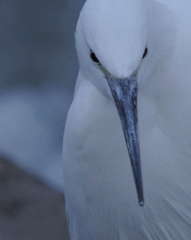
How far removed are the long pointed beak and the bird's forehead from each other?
38mm

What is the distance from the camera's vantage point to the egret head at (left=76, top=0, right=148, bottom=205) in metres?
1.06

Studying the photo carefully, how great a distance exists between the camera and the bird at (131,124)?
108 cm

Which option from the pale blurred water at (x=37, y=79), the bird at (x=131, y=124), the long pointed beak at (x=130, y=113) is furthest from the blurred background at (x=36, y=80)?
the long pointed beak at (x=130, y=113)

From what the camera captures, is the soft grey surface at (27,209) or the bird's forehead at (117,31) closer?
the bird's forehead at (117,31)

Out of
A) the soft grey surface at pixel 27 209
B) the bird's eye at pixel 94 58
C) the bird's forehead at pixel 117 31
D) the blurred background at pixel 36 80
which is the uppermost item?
the bird's forehead at pixel 117 31

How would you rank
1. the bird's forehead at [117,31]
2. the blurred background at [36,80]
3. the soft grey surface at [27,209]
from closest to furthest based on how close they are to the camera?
the bird's forehead at [117,31], the soft grey surface at [27,209], the blurred background at [36,80]

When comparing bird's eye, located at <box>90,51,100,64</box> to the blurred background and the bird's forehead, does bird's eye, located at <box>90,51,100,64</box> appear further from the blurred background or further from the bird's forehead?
the blurred background

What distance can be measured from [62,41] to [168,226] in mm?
1996

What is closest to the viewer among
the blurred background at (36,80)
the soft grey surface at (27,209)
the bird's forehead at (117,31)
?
the bird's forehead at (117,31)

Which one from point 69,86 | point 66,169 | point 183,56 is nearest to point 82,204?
point 66,169

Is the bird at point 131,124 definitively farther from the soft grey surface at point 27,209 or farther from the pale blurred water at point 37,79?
the pale blurred water at point 37,79

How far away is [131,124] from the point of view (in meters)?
1.10

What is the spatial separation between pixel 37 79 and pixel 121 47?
221 centimetres

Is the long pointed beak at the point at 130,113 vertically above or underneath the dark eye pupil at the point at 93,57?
underneath
